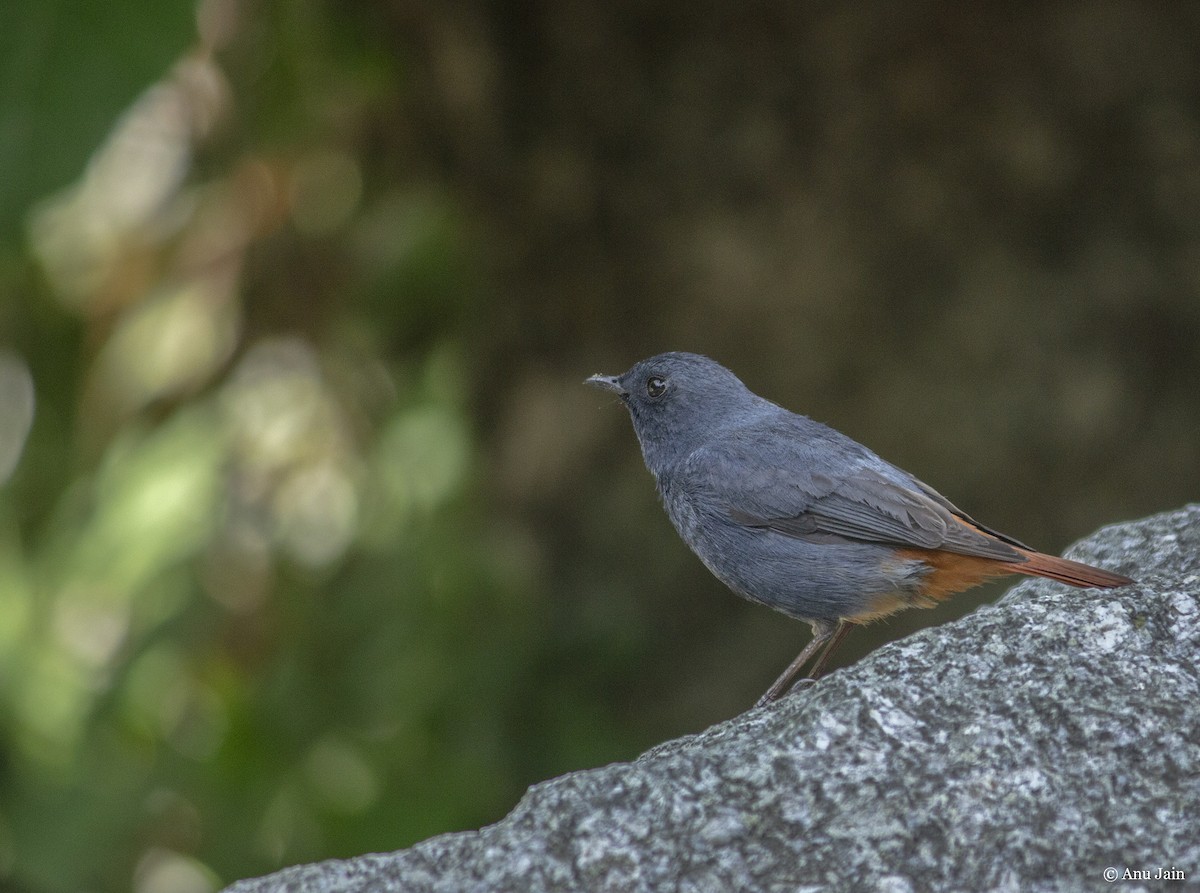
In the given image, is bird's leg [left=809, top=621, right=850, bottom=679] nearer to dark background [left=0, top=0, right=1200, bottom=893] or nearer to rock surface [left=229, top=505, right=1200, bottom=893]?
rock surface [left=229, top=505, right=1200, bottom=893]

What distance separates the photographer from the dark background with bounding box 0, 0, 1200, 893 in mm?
5227

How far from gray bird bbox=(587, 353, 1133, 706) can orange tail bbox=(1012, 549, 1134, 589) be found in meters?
0.12

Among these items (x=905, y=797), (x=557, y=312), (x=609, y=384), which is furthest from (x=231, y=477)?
(x=905, y=797)

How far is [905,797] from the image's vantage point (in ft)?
7.44

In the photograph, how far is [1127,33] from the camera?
17.8 ft

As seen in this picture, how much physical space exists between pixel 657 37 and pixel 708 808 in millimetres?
4129

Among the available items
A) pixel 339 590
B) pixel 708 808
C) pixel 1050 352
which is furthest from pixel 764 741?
pixel 1050 352

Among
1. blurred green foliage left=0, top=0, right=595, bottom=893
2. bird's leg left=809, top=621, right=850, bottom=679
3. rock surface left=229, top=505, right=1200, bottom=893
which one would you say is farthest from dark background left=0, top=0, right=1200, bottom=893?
rock surface left=229, top=505, right=1200, bottom=893

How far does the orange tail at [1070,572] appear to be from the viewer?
2898 mm

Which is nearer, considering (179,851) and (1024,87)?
(179,851)

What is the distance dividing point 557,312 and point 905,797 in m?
3.87

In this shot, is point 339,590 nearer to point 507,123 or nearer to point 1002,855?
point 507,123

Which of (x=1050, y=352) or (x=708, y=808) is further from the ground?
(x=1050, y=352)

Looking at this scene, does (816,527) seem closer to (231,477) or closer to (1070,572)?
(1070,572)
